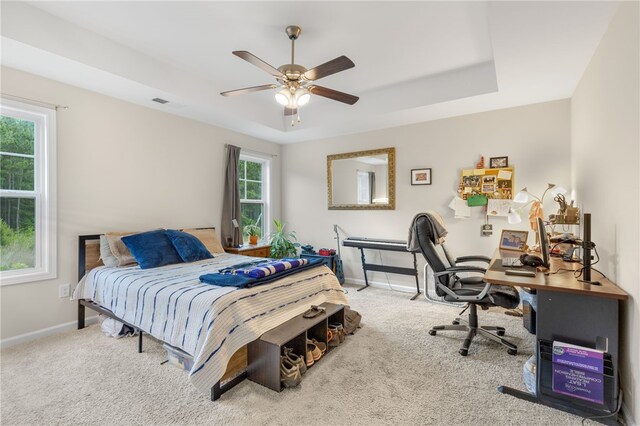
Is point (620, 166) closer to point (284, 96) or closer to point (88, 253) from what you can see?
point (284, 96)

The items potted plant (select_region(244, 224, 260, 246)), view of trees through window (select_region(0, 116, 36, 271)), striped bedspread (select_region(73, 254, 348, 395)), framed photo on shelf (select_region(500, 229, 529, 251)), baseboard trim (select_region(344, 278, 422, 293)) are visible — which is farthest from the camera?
potted plant (select_region(244, 224, 260, 246))

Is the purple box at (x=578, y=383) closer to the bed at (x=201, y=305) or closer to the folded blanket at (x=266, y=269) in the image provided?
the bed at (x=201, y=305)

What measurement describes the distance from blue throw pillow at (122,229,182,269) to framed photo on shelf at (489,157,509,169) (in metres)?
3.87

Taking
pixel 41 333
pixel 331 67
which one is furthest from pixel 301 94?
pixel 41 333

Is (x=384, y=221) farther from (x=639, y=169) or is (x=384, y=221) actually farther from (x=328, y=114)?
(x=639, y=169)

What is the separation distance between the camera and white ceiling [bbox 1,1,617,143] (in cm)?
226

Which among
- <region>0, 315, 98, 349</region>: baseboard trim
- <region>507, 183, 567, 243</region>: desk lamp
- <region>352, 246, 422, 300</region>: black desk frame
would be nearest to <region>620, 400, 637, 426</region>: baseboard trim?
<region>507, 183, 567, 243</region>: desk lamp

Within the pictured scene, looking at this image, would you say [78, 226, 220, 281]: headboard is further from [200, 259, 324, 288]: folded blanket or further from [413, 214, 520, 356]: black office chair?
[413, 214, 520, 356]: black office chair

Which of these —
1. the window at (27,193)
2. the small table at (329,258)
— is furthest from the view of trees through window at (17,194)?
the small table at (329,258)

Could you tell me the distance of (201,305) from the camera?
6.61 feet

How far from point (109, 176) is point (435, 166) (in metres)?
4.01

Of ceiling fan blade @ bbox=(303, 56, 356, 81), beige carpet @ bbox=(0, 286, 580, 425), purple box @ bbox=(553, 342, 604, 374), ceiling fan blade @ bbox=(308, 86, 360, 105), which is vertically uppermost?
ceiling fan blade @ bbox=(303, 56, 356, 81)

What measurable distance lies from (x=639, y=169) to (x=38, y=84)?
4.58 metres

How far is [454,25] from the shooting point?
8.25 ft
